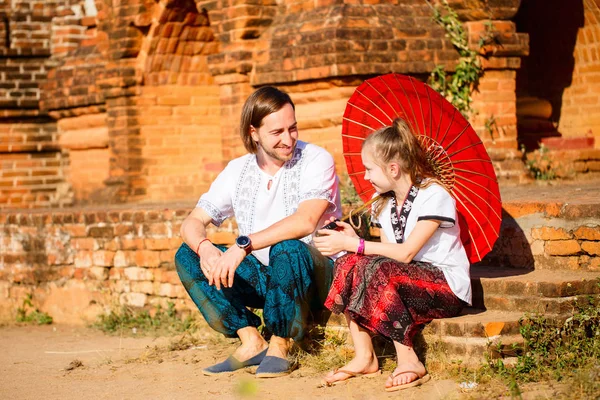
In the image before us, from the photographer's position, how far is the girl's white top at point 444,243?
4.29 meters

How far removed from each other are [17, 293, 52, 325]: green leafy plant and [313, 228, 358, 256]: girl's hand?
175 inches

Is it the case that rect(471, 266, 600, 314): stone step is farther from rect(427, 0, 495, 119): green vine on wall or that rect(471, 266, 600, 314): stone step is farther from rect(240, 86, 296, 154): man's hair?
rect(427, 0, 495, 119): green vine on wall

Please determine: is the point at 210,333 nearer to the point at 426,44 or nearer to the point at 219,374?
the point at 219,374

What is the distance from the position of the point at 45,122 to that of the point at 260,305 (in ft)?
26.1

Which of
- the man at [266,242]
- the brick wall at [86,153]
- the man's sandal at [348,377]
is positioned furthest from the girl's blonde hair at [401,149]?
the brick wall at [86,153]

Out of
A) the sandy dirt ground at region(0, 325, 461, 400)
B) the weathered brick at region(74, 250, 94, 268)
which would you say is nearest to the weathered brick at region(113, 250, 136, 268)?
the weathered brick at region(74, 250, 94, 268)

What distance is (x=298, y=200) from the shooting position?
474cm

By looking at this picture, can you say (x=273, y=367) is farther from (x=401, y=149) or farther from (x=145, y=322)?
(x=145, y=322)

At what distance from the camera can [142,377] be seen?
4969 millimetres

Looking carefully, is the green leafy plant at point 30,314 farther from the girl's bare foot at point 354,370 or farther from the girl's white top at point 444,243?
the girl's white top at point 444,243

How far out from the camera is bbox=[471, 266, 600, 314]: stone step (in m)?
4.54

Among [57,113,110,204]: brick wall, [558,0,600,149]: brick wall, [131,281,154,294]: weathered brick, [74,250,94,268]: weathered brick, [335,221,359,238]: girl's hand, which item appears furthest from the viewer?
[57,113,110,204]: brick wall

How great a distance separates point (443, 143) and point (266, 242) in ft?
3.32

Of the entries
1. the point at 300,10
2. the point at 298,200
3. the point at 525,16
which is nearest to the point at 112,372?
the point at 298,200
